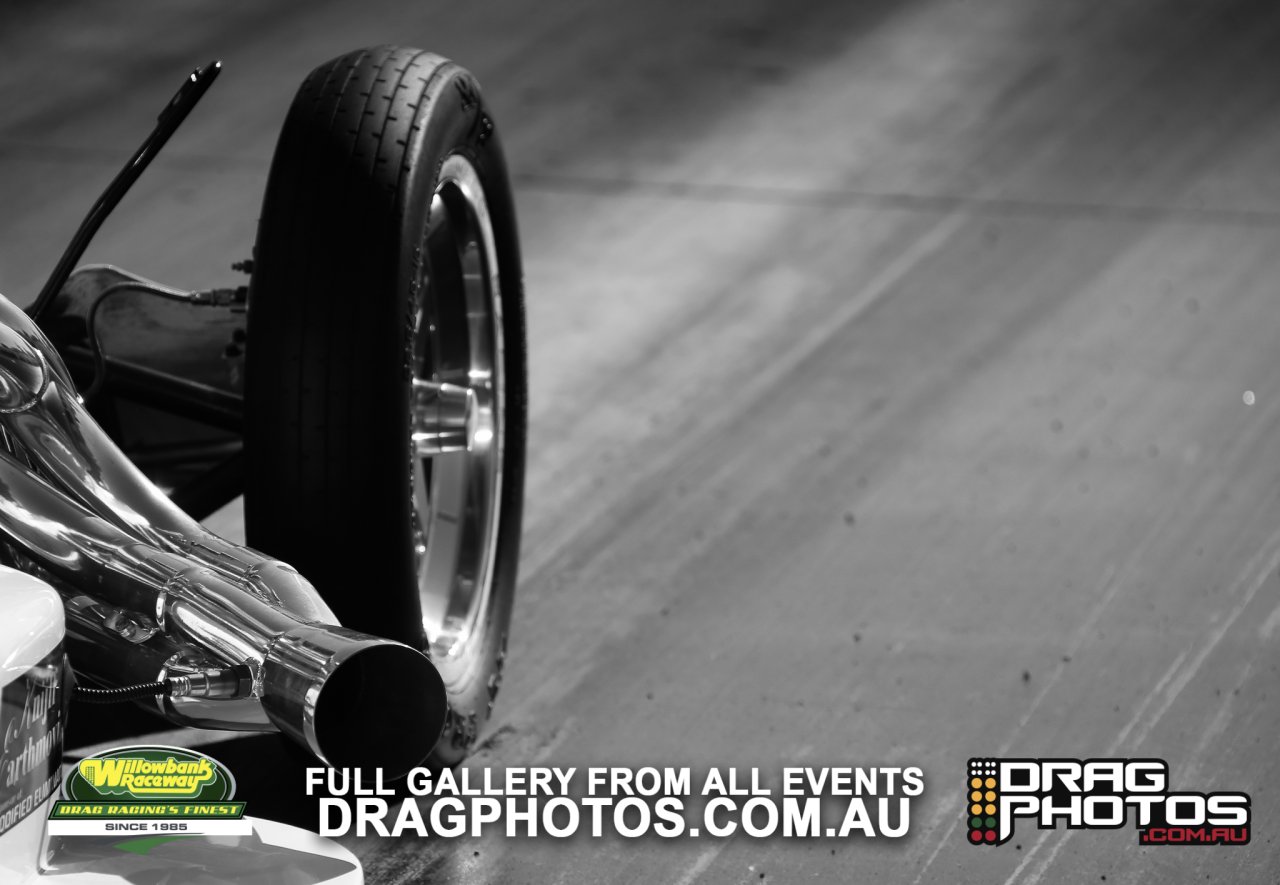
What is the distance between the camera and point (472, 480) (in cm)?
322

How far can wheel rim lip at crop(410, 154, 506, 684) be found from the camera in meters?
3.12

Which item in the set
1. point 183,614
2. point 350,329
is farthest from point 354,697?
point 350,329

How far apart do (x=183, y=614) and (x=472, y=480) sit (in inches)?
53.1

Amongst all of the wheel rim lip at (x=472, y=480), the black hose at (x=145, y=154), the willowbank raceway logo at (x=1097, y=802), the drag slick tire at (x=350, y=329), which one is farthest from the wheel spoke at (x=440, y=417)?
the willowbank raceway logo at (x=1097, y=802)

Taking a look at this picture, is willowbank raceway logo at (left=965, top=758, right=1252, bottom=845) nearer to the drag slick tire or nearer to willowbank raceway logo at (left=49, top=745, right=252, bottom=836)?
the drag slick tire

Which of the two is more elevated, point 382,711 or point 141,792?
point 141,792

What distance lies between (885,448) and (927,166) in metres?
2.28

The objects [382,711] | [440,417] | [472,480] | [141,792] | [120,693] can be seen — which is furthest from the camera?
[472,480]

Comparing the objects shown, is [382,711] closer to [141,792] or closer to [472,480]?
[141,792]

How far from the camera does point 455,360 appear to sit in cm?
323

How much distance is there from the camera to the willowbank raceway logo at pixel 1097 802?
276cm

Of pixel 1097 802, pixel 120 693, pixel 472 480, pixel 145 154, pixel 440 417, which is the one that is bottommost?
pixel 1097 802

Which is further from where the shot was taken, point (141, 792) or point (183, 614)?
point (183, 614)

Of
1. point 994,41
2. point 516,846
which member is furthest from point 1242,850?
point 994,41
